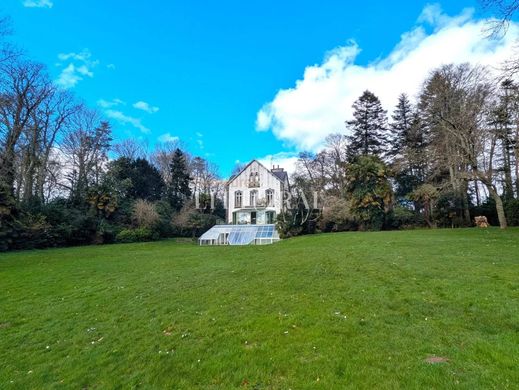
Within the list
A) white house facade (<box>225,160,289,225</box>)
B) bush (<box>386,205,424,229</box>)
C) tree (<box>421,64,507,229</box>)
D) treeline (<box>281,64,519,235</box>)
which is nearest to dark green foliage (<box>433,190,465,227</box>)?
treeline (<box>281,64,519,235</box>)

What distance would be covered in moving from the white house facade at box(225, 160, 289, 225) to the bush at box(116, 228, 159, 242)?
30.9 ft

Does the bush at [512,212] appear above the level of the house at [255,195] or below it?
below

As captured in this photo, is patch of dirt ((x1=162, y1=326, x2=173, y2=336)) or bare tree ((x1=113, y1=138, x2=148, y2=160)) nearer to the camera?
patch of dirt ((x1=162, y1=326, x2=173, y2=336))

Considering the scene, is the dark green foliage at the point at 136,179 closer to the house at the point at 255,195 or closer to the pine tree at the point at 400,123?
the house at the point at 255,195

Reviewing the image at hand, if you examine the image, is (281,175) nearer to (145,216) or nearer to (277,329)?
(145,216)

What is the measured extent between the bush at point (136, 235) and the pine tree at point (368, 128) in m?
24.5

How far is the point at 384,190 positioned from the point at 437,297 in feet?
63.9

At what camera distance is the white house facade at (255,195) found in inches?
1302

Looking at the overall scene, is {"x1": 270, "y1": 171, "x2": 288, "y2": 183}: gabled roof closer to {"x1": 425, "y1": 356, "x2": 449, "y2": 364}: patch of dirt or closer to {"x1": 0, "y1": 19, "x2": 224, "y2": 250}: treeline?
{"x1": 0, "y1": 19, "x2": 224, "y2": 250}: treeline

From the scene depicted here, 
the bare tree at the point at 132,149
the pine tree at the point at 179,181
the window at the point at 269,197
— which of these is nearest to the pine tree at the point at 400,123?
the window at the point at 269,197

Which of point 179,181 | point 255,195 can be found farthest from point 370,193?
point 179,181

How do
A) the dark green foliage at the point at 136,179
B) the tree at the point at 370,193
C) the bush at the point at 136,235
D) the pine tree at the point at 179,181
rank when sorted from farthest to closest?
the pine tree at the point at 179,181 < the dark green foliage at the point at 136,179 < the bush at the point at 136,235 < the tree at the point at 370,193

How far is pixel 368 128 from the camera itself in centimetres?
3609

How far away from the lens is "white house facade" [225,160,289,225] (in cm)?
3306
